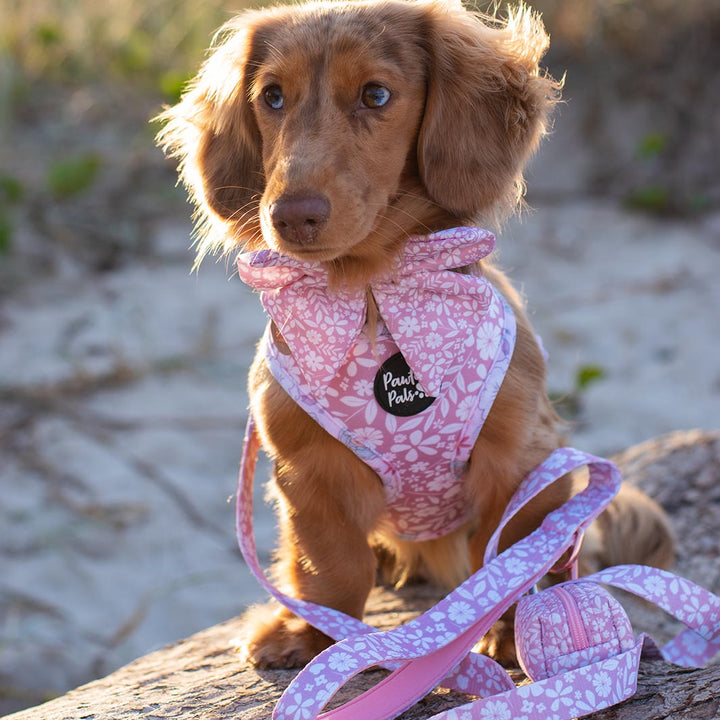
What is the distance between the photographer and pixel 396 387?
7.27ft

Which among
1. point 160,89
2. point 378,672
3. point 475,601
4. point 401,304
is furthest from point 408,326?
point 160,89

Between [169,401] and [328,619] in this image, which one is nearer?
[328,619]

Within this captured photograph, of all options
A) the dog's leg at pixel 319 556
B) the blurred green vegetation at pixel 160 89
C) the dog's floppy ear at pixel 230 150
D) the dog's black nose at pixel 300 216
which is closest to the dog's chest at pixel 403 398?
the dog's leg at pixel 319 556

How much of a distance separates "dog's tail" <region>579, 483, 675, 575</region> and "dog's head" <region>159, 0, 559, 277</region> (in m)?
1.06

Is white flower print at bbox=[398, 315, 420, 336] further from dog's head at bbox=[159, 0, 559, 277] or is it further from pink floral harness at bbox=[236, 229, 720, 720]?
dog's head at bbox=[159, 0, 559, 277]

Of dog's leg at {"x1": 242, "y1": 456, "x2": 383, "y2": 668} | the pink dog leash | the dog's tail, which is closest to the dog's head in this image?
dog's leg at {"x1": 242, "y1": 456, "x2": 383, "y2": 668}

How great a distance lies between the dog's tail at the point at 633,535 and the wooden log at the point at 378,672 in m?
0.14

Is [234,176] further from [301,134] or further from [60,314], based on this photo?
[60,314]

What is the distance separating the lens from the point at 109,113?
7.44 meters

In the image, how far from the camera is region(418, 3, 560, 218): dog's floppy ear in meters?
2.22

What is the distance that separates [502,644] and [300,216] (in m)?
1.18

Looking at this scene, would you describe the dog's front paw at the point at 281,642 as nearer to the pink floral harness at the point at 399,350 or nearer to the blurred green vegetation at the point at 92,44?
the pink floral harness at the point at 399,350

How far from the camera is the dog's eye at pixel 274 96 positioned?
→ 2.27 meters

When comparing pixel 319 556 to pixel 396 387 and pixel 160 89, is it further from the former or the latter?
pixel 160 89
